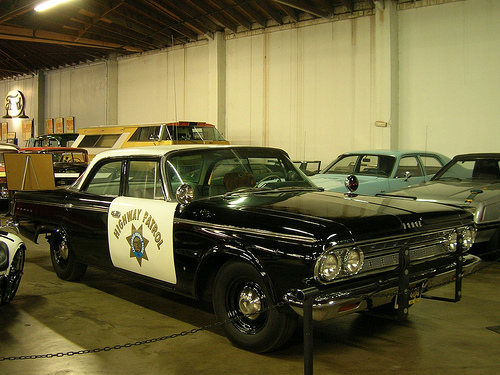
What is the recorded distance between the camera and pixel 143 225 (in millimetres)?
4602

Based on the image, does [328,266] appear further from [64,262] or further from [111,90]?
[111,90]

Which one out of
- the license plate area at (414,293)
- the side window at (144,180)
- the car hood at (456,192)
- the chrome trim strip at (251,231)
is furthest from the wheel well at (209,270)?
the car hood at (456,192)

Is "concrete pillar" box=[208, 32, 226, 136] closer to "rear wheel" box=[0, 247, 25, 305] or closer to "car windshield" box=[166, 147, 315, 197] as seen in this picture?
"car windshield" box=[166, 147, 315, 197]

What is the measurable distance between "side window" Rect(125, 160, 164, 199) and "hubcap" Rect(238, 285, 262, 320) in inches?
49.7

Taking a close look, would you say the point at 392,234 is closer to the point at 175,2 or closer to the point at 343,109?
the point at 343,109

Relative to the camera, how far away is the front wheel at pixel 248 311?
3.61 meters

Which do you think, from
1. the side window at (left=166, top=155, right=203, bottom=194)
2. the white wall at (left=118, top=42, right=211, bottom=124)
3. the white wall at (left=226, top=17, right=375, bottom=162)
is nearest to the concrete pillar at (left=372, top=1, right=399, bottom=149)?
the white wall at (left=226, top=17, right=375, bottom=162)

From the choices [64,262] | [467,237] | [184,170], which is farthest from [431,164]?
[64,262]

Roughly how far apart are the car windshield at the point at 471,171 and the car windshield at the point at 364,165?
3.30 ft

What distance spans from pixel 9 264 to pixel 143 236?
1.28 metres

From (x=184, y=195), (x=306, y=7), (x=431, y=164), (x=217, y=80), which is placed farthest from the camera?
(x=217, y=80)

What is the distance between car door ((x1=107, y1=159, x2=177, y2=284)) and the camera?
4402 mm

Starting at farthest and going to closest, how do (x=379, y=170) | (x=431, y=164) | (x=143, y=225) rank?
(x=431, y=164) < (x=379, y=170) < (x=143, y=225)

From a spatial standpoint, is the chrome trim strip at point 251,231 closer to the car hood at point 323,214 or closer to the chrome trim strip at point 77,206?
the car hood at point 323,214
